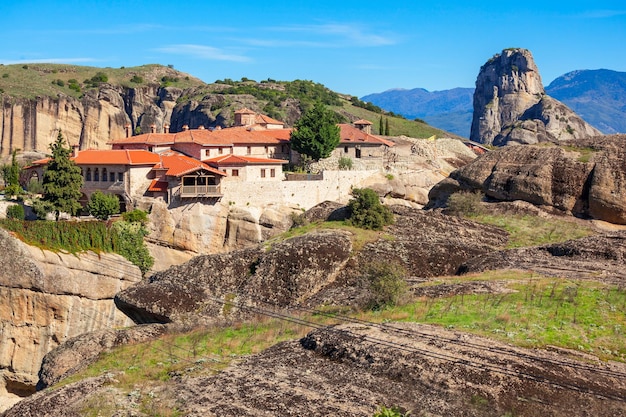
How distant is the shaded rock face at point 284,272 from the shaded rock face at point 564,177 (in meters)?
6.56

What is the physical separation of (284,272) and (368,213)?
8.47m

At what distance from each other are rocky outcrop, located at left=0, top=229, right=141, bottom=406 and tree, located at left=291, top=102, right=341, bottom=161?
22.1m

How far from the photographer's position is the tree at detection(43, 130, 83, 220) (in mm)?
56406

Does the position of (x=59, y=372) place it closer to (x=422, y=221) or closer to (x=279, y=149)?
(x=422, y=221)

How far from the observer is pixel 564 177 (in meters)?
50.6

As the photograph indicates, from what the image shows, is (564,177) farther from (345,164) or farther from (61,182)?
(61,182)

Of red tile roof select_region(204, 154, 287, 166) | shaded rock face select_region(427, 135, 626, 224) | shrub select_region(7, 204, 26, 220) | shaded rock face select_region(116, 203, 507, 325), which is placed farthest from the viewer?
red tile roof select_region(204, 154, 287, 166)

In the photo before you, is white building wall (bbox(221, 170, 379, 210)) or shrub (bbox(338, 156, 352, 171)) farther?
shrub (bbox(338, 156, 352, 171))

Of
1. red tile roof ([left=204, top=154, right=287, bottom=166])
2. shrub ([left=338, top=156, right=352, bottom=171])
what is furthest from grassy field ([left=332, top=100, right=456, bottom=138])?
red tile roof ([left=204, top=154, right=287, bottom=166])

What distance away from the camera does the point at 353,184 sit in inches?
2564

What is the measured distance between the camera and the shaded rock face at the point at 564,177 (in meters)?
48.4

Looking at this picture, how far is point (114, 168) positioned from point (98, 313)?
42.8 ft

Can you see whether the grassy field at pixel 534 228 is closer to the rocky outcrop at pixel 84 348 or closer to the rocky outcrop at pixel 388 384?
the rocky outcrop at pixel 388 384

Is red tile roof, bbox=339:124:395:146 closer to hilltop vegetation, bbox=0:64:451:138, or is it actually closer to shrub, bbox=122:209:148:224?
shrub, bbox=122:209:148:224
